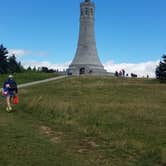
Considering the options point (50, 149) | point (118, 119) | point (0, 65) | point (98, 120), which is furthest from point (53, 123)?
point (0, 65)

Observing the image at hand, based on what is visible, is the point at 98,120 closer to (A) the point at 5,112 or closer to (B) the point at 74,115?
(B) the point at 74,115

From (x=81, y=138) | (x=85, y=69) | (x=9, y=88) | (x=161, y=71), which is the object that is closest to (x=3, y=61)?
(x=85, y=69)

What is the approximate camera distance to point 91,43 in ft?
239

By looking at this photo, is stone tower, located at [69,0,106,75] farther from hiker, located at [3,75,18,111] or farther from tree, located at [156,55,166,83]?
hiker, located at [3,75,18,111]

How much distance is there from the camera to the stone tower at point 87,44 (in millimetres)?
70500

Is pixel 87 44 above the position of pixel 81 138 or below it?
above

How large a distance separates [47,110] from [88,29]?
5739 cm

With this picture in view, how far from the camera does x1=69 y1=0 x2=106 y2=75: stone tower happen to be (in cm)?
7050

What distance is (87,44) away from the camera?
7231 cm

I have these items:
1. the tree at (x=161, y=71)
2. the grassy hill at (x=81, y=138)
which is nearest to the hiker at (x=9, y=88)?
the grassy hill at (x=81, y=138)

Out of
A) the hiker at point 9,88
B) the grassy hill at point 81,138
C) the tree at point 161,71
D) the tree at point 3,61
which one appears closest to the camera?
the grassy hill at point 81,138

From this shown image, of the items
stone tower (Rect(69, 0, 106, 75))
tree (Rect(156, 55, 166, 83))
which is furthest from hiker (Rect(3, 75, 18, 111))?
stone tower (Rect(69, 0, 106, 75))

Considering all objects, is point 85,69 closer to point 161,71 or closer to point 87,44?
point 87,44

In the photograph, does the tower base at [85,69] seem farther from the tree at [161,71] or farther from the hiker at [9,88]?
the hiker at [9,88]
